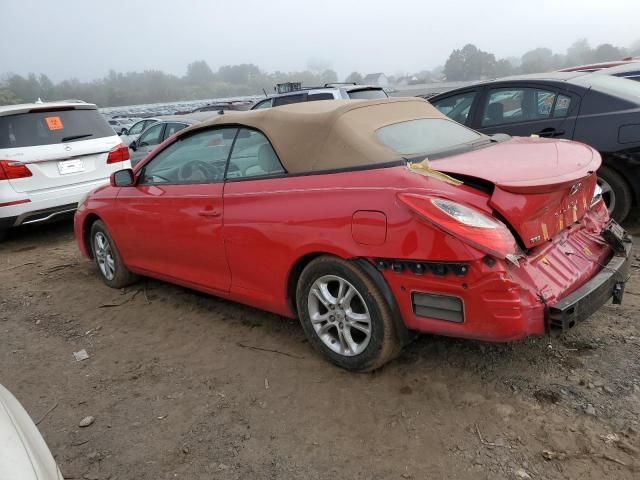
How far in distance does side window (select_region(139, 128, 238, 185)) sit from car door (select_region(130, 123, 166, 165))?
253 inches

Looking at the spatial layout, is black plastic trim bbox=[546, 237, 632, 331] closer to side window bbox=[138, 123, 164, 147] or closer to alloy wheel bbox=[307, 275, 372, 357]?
alloy wheel bbox=[307, 275, 372, 357]

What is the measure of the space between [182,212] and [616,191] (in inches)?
154

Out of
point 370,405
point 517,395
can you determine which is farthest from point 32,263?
point 517,395

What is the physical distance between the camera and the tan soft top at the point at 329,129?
9.89ft

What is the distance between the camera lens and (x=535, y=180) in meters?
2.63

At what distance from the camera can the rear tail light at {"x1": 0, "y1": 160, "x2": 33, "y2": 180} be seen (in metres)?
6.15

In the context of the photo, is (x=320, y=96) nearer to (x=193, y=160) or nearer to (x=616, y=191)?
(x=616, y=191)

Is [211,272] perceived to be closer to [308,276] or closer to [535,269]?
[308,276]

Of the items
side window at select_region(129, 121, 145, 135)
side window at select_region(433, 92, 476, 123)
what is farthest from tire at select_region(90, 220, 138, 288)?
side window at select_region(129, 121, 145, 135)

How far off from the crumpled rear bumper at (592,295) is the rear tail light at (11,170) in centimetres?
605

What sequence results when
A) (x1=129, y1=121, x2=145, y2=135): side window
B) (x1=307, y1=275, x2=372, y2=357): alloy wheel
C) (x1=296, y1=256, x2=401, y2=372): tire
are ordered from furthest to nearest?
(x1=129, y1=121, x2=145, y2=135): side window → (x1=307, y1=275, x2=372, y2=357): alloy wheel → (x1=296, y1=256, x2=401, y2=372): tire

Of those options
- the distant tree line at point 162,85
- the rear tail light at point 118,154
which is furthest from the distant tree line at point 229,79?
the rear tail light at point 118,154

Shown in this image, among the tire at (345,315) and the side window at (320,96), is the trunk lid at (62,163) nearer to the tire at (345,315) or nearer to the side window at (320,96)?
the side window at (320,96)

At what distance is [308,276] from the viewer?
307 cm
